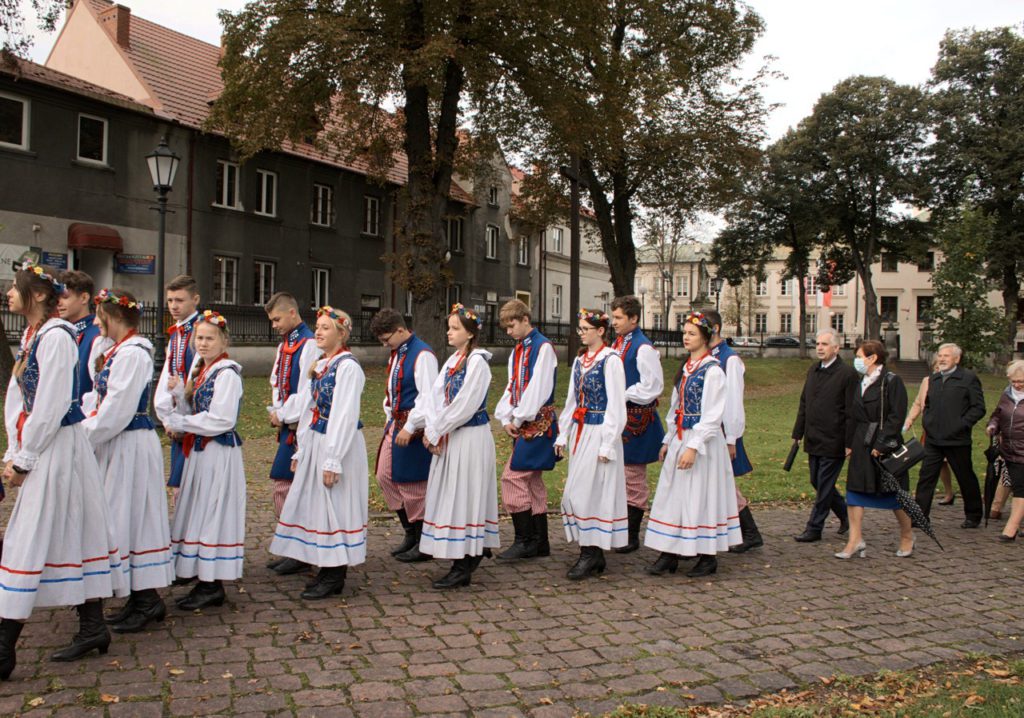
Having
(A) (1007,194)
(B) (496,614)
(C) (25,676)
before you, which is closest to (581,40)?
(B) (496,614)

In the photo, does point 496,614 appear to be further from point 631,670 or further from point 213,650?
point 213,650

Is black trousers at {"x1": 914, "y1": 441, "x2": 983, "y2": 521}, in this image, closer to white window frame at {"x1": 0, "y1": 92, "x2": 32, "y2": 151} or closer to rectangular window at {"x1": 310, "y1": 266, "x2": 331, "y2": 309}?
white window frame at {"x1": 0, "y1": 92, "x2": 32, "y2": 151}

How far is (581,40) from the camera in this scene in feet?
70.2

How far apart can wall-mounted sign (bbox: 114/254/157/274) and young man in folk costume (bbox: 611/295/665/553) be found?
21.0 m

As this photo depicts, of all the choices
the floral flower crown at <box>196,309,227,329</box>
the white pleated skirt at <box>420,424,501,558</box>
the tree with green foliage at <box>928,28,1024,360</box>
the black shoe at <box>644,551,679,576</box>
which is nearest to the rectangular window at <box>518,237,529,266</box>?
the tree with green foliage at <box>928,28,1024,360</box>

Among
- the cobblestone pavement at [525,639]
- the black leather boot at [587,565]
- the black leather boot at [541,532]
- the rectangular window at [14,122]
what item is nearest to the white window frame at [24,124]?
the rectangular window at [14,122]

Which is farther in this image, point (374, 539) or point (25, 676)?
point (374, 539)

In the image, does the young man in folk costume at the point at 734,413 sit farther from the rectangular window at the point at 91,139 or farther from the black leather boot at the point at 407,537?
the rectangular window at the point at 91,139

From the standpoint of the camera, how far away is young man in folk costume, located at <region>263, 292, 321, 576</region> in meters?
6.50

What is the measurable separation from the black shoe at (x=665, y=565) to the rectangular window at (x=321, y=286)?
2675cm

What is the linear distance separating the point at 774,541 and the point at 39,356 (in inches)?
256

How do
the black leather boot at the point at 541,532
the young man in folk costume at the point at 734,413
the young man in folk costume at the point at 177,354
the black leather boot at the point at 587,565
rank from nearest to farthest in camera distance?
1. the young man in folk costume at the point at 177,354
2. the black leather boot at the point at 587,565
3. the young man in folk costume at the point at 734,413
4. the black leather boot at the point at 541,532

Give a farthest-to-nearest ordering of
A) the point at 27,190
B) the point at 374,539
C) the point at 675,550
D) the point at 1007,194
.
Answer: the point at 1007,194
the point at 27,190
the point at 374,539
the point at 675,550

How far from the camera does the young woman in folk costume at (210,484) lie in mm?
5523
